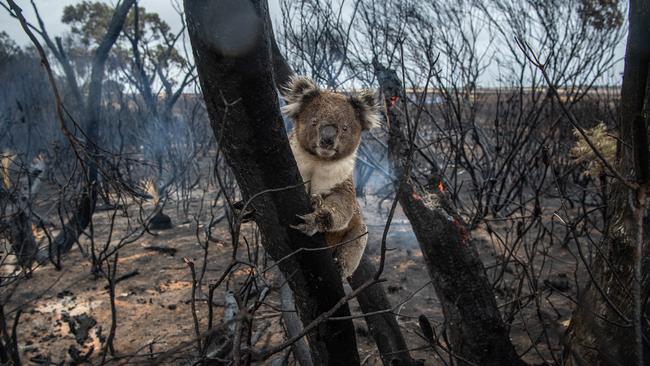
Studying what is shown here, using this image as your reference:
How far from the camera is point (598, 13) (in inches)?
376

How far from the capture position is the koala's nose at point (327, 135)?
2861 mm

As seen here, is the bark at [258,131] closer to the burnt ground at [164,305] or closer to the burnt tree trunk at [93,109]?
the burnt ground at [164,305]

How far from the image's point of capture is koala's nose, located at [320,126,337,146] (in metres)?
2.86

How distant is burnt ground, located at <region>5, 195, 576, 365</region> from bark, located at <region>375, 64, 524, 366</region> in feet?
0.76

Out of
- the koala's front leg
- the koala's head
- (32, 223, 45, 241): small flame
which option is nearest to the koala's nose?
the koala's head

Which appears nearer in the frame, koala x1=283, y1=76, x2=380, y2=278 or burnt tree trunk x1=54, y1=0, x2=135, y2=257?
koala x1=283, y1=76, x2=380, y2=278

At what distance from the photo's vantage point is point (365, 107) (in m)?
3.21

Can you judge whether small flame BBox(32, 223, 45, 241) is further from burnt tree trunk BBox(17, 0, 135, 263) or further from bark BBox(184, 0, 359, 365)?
bark BBox(184, 0, 359, 365)

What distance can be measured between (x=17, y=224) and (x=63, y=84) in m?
19.7

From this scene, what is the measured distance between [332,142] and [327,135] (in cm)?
6

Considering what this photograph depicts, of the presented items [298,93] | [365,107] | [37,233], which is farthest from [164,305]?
[37,233]

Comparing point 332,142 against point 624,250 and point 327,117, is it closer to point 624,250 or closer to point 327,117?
point 327,117

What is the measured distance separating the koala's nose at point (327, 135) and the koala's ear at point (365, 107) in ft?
1.34

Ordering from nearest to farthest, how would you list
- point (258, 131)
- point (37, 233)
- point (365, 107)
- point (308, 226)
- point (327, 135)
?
point (258, 131), point (308, 226), point (327, 135), point (365, 107), point (37, 233)
